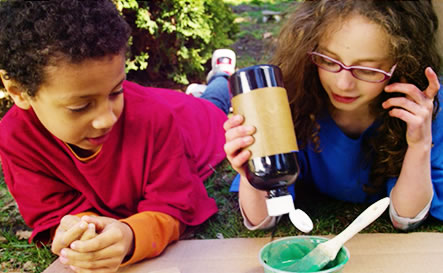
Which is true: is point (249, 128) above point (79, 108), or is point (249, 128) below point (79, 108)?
below

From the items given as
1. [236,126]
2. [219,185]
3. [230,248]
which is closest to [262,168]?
[236,126]

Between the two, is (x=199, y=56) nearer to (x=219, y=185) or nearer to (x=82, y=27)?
(x=219, y=185)

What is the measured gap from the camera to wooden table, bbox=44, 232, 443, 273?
4.93 feet

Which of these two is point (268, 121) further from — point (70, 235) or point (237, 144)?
point (70, 235)

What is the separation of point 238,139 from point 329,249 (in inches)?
15.7

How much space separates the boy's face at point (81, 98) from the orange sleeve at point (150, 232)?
1.10ft

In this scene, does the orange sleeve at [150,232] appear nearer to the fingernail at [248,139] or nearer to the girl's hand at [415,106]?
the fingernail at [248,139]

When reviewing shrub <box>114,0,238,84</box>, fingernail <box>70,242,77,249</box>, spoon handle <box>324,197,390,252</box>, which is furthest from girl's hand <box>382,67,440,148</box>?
shrub <box>114,0,238,84</box>

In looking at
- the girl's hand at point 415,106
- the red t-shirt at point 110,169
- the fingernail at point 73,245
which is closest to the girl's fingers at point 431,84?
the girl's hand at point 415,106

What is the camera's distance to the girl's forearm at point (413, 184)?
153 cm

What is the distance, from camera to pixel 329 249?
1.30m

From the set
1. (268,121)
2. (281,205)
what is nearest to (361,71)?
(268,121)

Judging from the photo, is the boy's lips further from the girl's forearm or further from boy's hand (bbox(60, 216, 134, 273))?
boy's hand (bbox(60, 216, 134, 273))

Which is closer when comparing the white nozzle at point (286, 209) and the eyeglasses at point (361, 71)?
the white nozzle at point (286, 209)
